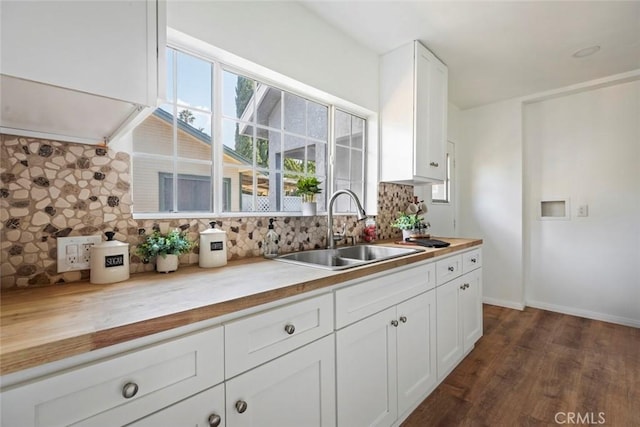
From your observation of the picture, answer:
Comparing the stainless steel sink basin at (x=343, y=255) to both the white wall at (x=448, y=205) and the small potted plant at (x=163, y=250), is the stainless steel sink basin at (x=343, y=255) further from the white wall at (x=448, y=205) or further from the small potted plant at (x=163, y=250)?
the white wall at (x=448, y=205)

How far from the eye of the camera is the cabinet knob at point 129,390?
25.1 inches

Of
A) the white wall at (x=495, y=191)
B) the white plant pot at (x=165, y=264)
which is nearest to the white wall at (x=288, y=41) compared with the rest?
the white plant pot at (x=165, y=264)

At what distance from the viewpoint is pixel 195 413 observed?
75 cm

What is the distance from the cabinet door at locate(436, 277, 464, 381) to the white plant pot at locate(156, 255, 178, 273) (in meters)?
1.49

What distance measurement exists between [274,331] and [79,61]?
0.90 meters

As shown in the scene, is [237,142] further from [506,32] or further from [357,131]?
[506,32]

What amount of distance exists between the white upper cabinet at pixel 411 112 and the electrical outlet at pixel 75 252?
200 centimetres

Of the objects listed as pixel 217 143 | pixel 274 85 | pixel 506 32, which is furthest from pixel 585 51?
pixel 217 143

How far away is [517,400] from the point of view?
5.73 ft

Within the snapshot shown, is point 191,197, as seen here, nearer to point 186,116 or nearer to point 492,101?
point 186,116

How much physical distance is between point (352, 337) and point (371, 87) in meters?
1.94

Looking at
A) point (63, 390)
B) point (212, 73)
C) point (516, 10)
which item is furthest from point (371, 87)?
point (63, 390)

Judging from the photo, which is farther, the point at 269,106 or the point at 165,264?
the point at 269,106

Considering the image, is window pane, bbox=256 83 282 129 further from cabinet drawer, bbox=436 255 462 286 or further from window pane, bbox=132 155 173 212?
cabinet drawer, bbox=436 255 462 286
